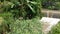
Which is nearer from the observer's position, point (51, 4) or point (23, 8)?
point (23, 8)

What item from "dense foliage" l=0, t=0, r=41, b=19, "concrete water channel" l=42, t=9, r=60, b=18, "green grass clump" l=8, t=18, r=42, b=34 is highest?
"dense foliage" l=0, t=0, r=41, b=19

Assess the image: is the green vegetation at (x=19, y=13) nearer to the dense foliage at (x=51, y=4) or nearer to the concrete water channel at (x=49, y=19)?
the concrete water channel at (x=49, y=19)

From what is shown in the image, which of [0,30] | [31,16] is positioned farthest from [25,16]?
[0,30]

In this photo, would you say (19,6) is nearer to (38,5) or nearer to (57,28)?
(38,5)

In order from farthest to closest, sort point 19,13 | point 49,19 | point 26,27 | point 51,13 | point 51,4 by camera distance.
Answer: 1. point 51,4
2. point 51,13
3. point 19,13
4. point 49,19
5. point 26,27

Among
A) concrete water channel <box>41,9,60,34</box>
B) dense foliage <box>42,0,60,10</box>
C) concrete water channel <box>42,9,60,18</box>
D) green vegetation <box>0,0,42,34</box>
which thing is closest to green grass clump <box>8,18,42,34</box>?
green vegetation <box>0,0,42,34</box>

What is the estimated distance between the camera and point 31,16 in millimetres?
8492

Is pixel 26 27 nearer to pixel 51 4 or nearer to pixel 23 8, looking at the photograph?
pixel 23 8

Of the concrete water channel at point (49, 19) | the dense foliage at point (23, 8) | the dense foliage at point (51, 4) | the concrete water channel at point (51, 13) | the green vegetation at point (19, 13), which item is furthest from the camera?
the dense foliage at point (51, 4)

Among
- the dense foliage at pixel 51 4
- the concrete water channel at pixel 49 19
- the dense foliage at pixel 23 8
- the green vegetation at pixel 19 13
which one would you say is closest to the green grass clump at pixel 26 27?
the green vegetation at pixel 19 13

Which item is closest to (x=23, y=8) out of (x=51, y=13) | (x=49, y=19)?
(x=49, y=19)

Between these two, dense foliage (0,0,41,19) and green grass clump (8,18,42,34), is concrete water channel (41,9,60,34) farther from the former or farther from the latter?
dense foliage (0,0,41,19)

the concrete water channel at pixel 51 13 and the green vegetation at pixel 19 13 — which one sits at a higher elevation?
the green vegetation at pixel 19 13

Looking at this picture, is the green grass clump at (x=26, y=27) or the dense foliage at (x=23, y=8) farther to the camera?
the dense foliage at (x=23, y=8)
